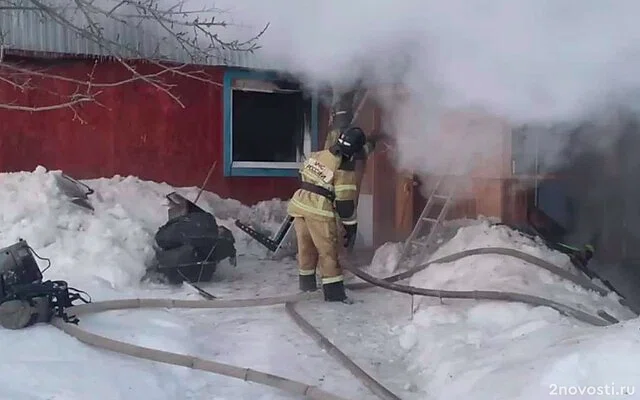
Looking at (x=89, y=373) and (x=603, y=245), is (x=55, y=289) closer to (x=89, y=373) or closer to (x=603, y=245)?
(x=89, y=373)

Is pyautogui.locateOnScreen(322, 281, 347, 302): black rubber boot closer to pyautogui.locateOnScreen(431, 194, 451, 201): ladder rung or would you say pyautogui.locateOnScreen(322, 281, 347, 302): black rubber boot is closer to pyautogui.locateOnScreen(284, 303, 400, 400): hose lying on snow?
pyautogui.locateOnScreen(284, 303, 400, 400): hose lying on snow

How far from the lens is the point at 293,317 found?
5543mm

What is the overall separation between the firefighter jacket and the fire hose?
27.1 inches

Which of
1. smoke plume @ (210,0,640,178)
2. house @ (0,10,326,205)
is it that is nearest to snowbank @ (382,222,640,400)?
smoke plume @ (210,0,640,178)

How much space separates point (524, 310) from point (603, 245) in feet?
8.78

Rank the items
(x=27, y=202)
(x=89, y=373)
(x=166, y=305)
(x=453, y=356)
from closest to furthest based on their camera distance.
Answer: (x=89, y=373), (x=453, y=356), (x=166, y=305), (x=27, y=202)

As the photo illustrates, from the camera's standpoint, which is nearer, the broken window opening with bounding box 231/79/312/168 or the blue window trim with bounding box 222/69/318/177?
the blue window trim with bounding box 222/69/318/177

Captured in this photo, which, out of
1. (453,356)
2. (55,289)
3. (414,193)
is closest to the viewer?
(453,356)

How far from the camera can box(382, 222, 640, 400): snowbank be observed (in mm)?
3346

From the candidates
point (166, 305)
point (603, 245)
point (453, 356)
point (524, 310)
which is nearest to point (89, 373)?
point (166, 305)

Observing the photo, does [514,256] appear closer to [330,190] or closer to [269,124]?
[330,190]

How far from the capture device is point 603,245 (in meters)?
7.41

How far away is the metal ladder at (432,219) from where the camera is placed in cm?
743

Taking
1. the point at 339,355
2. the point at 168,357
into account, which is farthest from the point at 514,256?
the point at 168,357
